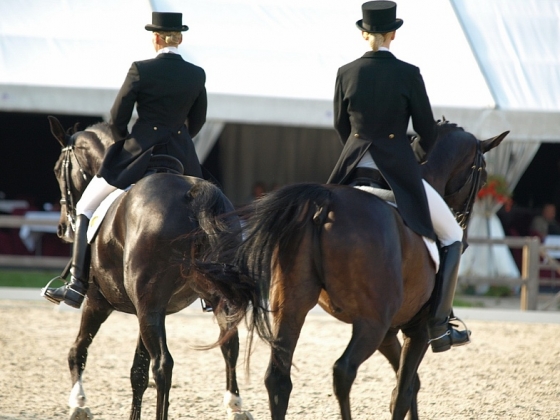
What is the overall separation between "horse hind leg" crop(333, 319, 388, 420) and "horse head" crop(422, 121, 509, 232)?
4.34 feet

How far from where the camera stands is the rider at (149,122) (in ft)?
16.7

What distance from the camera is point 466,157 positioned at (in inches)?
205

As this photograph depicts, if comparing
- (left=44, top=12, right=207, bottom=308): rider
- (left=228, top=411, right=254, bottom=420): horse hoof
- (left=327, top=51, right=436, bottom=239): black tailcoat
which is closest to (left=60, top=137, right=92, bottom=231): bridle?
(left=44, top=12, right=207, bottom=308): rider

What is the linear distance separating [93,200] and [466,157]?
7.69 ft

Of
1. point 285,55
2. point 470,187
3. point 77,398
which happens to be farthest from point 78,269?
point 285,55

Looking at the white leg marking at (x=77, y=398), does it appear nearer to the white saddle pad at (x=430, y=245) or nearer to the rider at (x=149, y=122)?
the rider at (x=149, y=122)

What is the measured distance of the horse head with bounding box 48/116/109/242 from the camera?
5743 millimetres

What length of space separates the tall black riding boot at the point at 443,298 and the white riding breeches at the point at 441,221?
43 mm

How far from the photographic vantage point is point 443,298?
4.52 m

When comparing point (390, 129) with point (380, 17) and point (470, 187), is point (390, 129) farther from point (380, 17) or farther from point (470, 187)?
point (470, 187)

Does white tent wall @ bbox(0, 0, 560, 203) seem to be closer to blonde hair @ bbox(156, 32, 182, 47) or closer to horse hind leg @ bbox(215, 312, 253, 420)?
blonde hair @ bbox(156, 32, 182, 47)

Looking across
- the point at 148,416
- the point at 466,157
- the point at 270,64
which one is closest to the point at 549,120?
the point at 270,64

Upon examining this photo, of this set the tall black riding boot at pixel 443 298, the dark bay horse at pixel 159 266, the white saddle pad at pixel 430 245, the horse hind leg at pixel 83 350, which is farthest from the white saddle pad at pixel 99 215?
the tall black riding boot at pixel 443 298

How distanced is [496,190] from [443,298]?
338 inches
